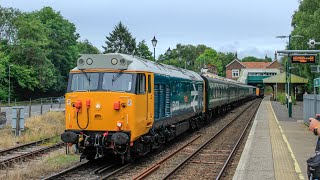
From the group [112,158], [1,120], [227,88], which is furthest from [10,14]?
[112,158]

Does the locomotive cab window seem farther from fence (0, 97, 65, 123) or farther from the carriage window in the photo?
fence (0, 97, 65, 123)

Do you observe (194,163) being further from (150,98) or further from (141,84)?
(141,84)

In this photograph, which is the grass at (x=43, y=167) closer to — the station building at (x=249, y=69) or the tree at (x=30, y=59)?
the tree at (x=30, y=59)

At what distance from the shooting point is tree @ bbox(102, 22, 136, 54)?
100750 millimetres

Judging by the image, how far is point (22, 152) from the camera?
1745 centimetres

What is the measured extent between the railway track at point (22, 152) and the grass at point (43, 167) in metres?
0.41

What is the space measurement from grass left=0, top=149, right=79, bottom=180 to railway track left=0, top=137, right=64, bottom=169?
16.2 inches

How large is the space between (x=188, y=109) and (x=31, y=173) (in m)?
10.3

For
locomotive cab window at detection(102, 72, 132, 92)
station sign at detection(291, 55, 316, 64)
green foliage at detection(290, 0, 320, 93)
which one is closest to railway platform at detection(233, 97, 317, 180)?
locomotive cab window at detection(102, 72, 132, 92)

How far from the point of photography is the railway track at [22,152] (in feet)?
48.1

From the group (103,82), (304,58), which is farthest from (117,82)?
(304,58)

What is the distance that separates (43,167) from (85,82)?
2630 millimetres

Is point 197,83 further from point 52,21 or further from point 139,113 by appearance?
point 52,21

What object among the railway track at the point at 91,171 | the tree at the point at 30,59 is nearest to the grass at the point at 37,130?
the railway track at the point at 91,171
